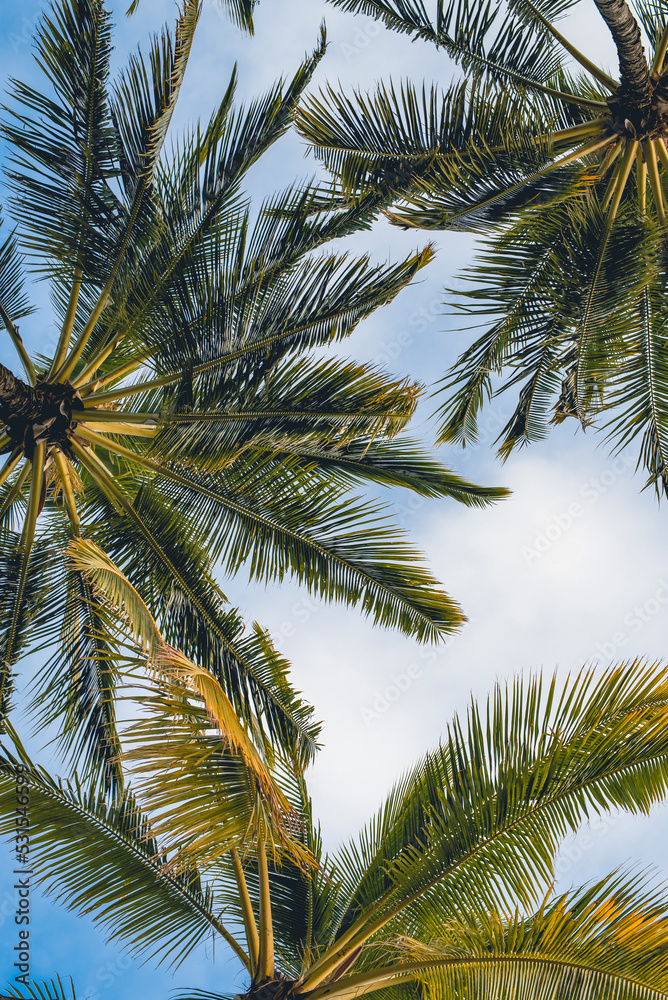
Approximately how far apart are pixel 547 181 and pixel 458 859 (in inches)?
188

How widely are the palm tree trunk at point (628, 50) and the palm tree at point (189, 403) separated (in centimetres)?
183

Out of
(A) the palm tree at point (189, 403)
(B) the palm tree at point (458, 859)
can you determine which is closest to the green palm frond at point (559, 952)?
(B) the palm tree at point (458, 859)

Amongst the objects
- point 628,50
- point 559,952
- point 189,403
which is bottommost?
point 559,952

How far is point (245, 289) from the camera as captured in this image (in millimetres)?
5652

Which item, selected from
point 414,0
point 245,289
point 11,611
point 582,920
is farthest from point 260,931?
point 414,0

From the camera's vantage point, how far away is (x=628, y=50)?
546cm

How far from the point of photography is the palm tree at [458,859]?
4.15m

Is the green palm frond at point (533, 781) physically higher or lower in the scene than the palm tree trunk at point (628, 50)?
lower

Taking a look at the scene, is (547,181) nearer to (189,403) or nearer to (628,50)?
(628,50)

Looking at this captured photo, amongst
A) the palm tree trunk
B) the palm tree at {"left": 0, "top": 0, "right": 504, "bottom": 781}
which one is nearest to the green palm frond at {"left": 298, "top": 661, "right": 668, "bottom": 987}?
the palm tree at {"left": 0, "top": 0, "right": 504, "bottom": 781}

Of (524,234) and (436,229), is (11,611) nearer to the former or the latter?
(436,229)

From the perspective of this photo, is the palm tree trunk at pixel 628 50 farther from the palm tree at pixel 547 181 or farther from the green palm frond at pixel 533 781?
the green palm frond at pixel 533 781

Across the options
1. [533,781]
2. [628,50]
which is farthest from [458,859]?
[628,50]

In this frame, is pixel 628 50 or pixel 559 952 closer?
pixel 559 952
